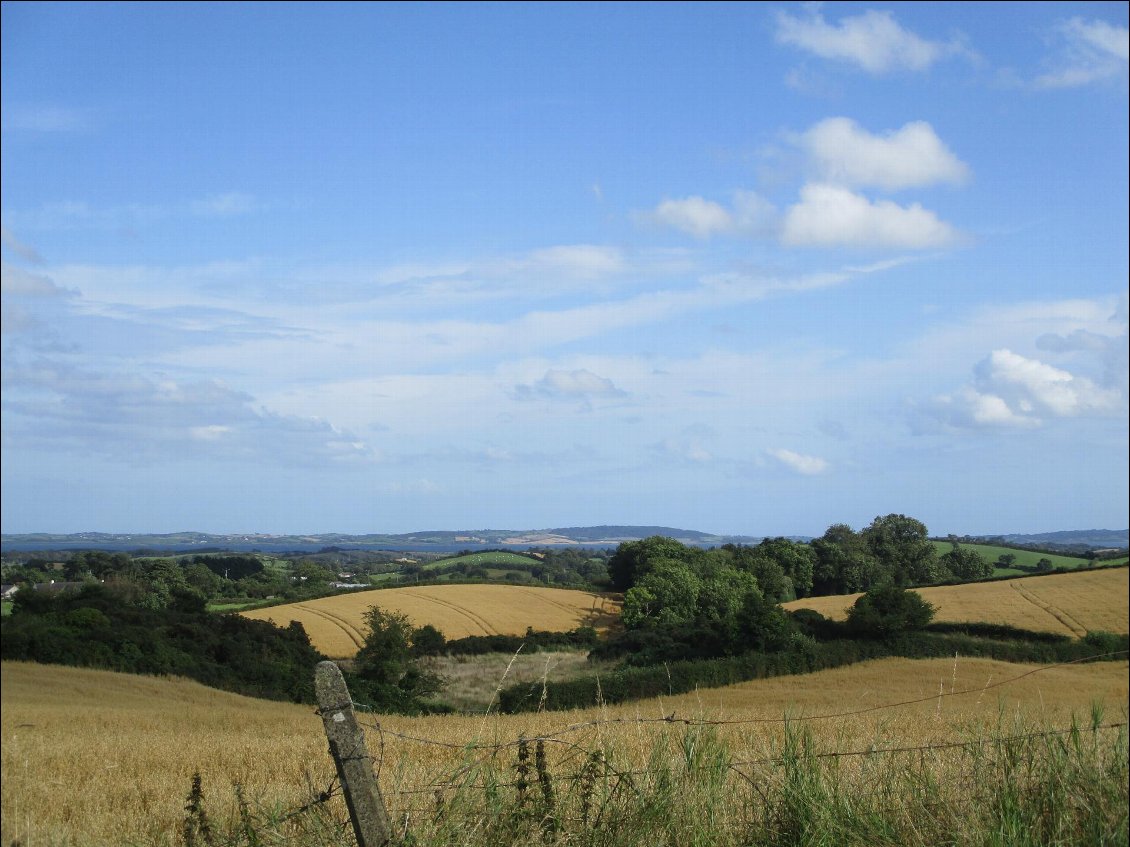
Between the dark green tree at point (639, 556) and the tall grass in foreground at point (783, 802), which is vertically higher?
the dark green tree at point (639, 556)

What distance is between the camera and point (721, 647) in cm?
1405

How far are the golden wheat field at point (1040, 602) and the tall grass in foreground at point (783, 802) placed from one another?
9257 mm

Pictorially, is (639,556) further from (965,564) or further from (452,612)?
(965,564)

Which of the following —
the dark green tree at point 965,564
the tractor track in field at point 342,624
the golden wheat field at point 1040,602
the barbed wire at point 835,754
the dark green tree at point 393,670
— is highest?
the dark green tree at point 965,564

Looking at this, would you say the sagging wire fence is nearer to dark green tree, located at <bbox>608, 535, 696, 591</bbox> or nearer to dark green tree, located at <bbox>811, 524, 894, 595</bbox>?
dark green tree, located at <bbox>811, 524, 894, 595</bbox>

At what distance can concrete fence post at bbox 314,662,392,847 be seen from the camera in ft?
13.9

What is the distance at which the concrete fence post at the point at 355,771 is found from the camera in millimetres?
4230

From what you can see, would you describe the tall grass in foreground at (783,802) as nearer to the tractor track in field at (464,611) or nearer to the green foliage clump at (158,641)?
the tractor track in field at (464,611)

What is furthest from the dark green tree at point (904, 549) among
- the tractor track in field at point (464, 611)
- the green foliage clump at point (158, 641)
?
the green foliage clump at point (158, 641)

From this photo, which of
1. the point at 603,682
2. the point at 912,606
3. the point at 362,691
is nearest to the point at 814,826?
the point at 603,682

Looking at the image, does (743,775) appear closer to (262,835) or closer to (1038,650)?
(262,835)

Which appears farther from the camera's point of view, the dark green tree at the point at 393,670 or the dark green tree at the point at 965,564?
the dark green tree at the point at 393,670

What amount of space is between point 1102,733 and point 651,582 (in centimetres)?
1104

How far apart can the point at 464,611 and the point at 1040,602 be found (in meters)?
10.6
